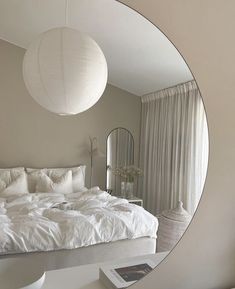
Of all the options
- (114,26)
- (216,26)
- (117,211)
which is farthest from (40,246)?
(216,26)

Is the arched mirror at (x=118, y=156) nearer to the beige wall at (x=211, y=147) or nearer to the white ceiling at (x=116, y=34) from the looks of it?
the white ceiling at (x=116, y=34)

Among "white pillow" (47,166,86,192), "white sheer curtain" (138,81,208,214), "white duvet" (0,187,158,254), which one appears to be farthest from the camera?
"white sheer curtain" (138,81,208,214)

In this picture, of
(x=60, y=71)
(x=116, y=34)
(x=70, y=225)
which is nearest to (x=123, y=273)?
(x=70, y=225)

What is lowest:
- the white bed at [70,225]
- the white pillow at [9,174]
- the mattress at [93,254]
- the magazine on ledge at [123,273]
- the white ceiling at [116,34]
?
the magazine on ledge at [123,273]

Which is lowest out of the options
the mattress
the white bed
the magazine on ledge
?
the magazine on ledge

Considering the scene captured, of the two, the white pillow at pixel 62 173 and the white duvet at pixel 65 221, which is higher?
the white pillow at pixel 62 173

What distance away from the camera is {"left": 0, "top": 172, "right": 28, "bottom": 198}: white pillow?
0.75 metres

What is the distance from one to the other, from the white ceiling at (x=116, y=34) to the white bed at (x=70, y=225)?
0.38 meters

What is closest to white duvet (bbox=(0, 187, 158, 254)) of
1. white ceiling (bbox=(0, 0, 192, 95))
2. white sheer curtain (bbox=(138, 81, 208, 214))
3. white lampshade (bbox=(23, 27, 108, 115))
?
white sheer curtain (bbox=(138, 81, 208, 214))

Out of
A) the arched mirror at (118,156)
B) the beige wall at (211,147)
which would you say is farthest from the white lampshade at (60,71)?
the beige wall at (211,147)

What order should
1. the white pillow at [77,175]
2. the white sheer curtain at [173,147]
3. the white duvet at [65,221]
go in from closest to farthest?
the white duvet at [65,221] → the white pillow at [77,175] → the white sheer curtain at [173,147]

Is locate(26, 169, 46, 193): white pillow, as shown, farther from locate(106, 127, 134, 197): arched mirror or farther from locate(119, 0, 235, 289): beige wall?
locate(119, 0, 235, 289): beige wall

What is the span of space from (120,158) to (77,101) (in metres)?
0.24

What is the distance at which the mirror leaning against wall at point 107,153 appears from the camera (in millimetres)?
750
